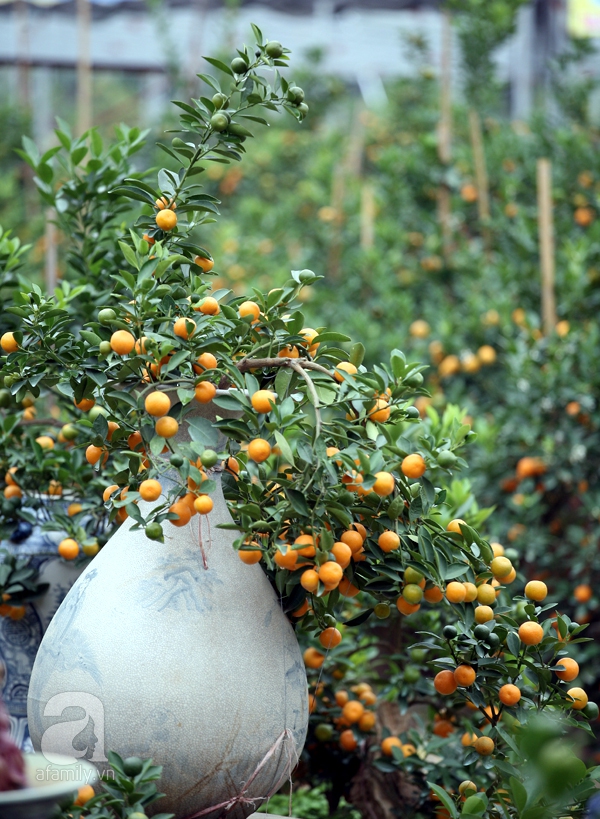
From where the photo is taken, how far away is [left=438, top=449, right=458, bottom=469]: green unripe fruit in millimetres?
1138

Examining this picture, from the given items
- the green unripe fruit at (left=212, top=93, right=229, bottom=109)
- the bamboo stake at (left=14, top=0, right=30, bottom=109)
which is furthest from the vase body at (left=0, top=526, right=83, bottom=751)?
the bamboo stake at (left=14, top=0, right=30, bottom=109)

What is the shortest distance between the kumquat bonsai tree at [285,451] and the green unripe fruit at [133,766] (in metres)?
0.26

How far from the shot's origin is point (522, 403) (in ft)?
8.81

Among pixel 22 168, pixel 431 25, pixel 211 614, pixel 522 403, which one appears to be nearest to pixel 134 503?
pixel 211 614

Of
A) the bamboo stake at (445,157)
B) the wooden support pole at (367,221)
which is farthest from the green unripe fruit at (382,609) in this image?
the wooden support pole at (367,221)

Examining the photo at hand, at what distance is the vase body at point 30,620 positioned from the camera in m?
1.47

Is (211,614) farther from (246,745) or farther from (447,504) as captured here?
(447,504)

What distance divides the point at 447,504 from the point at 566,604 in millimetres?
1251

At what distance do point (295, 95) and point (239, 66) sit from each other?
0.30ft

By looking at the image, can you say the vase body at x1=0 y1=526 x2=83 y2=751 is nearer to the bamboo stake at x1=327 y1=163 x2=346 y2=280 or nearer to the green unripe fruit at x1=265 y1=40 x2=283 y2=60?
the green unripe fruit at x1=265 y1=40 x2=283 y2=60

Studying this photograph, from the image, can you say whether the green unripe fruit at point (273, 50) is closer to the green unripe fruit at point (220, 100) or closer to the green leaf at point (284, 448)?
the green unripe fruit at point (220, 100)

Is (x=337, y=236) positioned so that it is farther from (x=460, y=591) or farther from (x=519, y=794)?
(x=519, y=794)

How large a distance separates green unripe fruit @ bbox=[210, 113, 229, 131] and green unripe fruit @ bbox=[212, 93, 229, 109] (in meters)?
0.02

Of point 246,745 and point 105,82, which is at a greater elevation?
point 105,82
